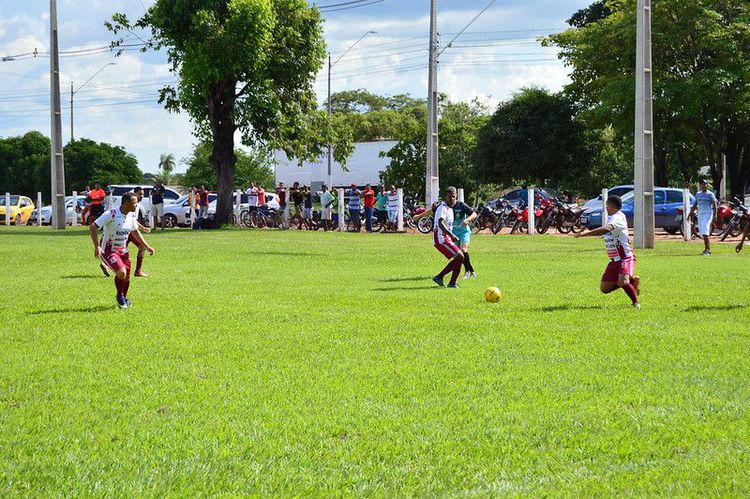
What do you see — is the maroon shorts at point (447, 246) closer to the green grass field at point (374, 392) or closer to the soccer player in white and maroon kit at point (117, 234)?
the green grass field at point (374, 392)

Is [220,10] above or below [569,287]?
above

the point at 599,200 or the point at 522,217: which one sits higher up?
the point at 599,200

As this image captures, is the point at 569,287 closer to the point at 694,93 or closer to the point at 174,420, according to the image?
the point at 174,420

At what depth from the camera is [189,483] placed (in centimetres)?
523

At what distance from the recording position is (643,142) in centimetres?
2723

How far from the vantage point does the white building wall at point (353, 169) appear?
72.2 m

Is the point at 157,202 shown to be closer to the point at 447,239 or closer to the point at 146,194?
the point at 146,194

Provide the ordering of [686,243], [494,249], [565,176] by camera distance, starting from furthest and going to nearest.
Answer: [565,176] → [686,243] → [494,249]

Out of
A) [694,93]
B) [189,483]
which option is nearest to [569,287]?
[189,483]

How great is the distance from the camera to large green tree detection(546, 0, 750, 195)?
145ft

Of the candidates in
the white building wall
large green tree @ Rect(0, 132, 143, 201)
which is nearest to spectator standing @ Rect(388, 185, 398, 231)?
the white building wall

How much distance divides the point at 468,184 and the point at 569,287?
50.8 m

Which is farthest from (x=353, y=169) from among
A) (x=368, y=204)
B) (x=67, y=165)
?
(x=368, y=204)

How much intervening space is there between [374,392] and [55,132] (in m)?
36.5
